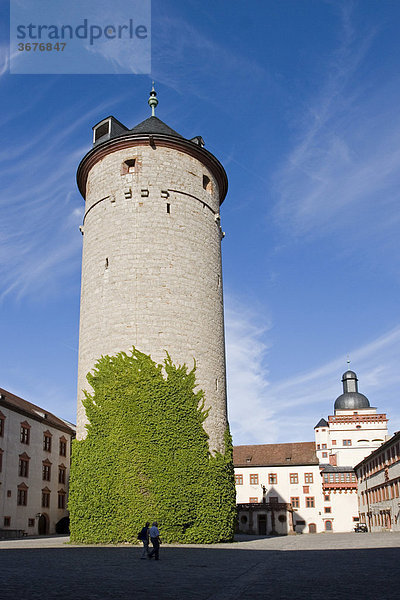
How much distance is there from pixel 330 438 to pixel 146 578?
70235mm

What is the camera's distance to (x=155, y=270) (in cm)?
2294

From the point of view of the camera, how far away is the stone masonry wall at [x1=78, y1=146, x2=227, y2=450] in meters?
22.3

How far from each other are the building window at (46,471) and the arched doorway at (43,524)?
262cm

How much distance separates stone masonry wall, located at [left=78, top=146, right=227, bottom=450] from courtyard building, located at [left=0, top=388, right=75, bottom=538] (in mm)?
17292

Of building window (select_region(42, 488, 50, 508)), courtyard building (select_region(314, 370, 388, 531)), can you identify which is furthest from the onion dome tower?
building window (select_region(42, 488, 50, 508))

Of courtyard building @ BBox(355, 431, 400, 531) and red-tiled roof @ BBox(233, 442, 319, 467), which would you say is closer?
courtyard building @ BBox(355, 431, 400, 531)

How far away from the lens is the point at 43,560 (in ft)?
46.5

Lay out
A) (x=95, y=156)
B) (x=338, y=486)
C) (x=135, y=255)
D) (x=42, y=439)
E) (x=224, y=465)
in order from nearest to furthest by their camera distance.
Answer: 1. (x=224, y=465)
2. (x=135, y=255)
3. (x=95, y=156)
4. (x=42, y=439)
5. (x=338, y=486)

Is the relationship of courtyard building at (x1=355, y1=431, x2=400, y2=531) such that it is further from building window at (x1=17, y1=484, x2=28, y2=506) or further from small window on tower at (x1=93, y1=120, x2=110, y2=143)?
small window on tower at (x1=93, y1=120, x2=110, y2=143)

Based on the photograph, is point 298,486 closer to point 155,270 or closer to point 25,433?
point 25,433

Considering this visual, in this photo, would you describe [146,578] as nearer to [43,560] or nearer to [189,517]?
[43,560]

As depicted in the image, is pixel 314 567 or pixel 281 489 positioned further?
pixel 281 489

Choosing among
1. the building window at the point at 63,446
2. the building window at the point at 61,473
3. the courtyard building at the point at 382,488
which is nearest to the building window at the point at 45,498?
the building window at the point at 61,473

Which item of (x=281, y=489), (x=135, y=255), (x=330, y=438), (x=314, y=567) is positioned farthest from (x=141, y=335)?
(x=330, y=438)
